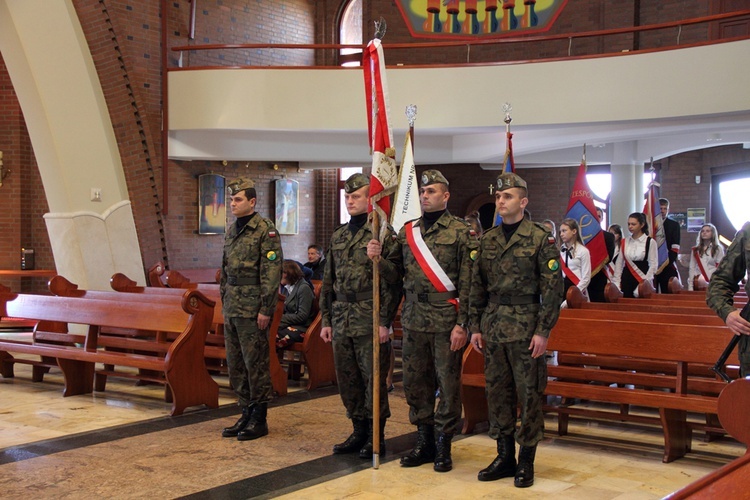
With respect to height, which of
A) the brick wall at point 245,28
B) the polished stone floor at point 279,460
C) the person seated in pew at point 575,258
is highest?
the brick wall at point 245,28

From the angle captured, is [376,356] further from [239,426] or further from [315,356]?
[315,356]

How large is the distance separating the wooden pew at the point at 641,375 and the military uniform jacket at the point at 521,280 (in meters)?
0.94

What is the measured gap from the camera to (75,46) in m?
10.7

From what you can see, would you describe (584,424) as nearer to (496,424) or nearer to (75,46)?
(496,424)

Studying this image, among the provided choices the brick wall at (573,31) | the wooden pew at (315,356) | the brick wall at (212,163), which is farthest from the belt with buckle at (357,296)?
the brick wall at (573,31)

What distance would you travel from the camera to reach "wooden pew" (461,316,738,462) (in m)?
5.02

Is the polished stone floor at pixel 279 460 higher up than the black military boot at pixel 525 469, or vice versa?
the black military boot at pixel 525 469

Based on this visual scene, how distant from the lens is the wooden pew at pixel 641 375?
16.5 ft

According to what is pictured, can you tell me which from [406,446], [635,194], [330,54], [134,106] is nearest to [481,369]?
[406,446]

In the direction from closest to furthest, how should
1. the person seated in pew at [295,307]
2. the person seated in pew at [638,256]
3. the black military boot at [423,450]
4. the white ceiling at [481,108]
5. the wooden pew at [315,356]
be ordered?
1. the black military boot at [423,450]
2. the wooden pew at [315,356]
3. the person seated in pew at [295,307]
4. the person seated in pew at [638,256]
5. the white ceiling at [481,108]

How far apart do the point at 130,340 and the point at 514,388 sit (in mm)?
3932

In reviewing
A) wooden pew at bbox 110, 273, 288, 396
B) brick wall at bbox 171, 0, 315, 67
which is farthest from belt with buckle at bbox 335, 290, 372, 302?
brick wall at bbox 171, 0, 315, 67

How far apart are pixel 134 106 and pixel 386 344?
8.24 meters

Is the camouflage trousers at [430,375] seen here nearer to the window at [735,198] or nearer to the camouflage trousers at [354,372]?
the camouflage trousers at [354,372]
